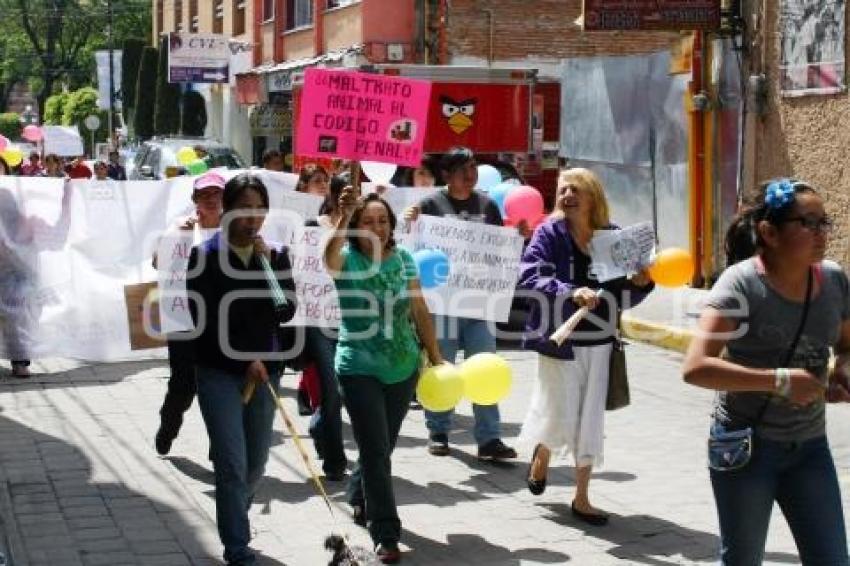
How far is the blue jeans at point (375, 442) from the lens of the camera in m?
6.36

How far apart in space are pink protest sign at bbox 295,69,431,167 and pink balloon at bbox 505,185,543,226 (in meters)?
0.90

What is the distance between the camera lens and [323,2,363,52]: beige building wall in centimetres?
2772

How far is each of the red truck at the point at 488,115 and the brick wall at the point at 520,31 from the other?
764cm

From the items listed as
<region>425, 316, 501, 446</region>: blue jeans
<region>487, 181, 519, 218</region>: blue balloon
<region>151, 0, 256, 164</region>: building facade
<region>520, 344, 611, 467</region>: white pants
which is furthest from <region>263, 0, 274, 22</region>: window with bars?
<region>520, 344, 611, 467</region>: white pants

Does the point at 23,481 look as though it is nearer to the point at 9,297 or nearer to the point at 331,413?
the point at 331,413

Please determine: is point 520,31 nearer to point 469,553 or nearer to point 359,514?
point 359,514

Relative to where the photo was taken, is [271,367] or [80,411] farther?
[80,411]

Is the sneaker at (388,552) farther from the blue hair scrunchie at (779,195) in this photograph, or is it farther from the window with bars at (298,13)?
the window with bars at (298,13)

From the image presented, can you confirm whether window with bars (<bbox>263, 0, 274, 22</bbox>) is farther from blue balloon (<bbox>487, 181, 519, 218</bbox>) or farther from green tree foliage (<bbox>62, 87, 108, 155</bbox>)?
green tree foliage (<bbox>62, 87, 108, 155</bbox>)

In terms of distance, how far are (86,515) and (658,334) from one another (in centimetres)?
786

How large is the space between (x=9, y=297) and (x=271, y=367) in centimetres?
637

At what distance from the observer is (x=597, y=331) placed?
7.11m

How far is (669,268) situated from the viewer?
23.7 ft

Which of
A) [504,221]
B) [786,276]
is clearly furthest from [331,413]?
[786,276]
